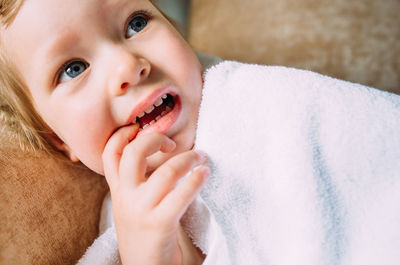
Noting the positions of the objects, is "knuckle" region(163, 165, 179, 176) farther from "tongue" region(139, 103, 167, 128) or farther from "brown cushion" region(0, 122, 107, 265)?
"brown cushion" region(0, 122, 107, 265)

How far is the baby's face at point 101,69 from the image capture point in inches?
21.6

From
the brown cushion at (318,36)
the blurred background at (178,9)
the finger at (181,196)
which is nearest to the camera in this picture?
the finger at (181,196)

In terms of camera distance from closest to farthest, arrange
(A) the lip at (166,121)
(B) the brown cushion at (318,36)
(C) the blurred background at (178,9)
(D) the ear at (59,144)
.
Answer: (A) the lip at (166,121) < (D) the ear at (59,144) < (B) the brown cushion at (318,36) < (C) the blurred background at (178,9)

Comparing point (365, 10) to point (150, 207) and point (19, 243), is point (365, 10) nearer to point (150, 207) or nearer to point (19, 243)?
point (150, 207)

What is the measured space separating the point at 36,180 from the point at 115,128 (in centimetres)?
→ 20

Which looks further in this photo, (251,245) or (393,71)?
(393,71)

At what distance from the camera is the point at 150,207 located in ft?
1.64

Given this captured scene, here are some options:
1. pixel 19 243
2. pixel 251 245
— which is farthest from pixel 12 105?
pixel 251 245

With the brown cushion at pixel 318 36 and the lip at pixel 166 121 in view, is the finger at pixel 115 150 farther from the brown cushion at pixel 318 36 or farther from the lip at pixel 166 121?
the brown cushion at pixel 318 36

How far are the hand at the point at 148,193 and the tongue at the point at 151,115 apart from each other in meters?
0.04

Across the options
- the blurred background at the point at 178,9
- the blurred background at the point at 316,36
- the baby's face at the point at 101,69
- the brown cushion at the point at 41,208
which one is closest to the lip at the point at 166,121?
the baby's face at the point at 101,69

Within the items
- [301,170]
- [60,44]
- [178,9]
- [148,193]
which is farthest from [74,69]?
[178,9]

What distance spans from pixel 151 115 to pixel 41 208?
270 millimetres

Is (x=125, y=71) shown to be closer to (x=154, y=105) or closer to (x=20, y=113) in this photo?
(x=154, y=105)
